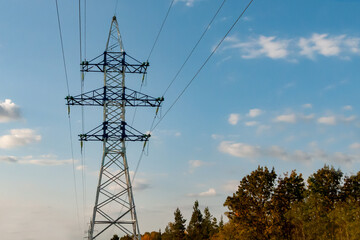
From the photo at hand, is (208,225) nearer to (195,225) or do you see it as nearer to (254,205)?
(195,225)

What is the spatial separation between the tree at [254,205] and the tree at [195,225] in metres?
48.2

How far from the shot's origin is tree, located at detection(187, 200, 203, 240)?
110 metres

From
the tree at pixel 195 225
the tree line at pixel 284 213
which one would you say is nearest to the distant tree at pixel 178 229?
the tree at pixel 195 225

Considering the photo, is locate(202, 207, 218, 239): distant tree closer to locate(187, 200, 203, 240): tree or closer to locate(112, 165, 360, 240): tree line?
locate(187, 200, 203, 240): tree

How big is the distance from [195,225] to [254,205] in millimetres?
→ 52045

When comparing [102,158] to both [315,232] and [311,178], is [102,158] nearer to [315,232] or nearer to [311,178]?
[315,232]

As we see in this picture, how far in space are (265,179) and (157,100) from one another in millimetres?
31563

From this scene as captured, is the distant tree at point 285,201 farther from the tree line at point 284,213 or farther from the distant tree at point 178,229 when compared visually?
the distant tree at point 178,229

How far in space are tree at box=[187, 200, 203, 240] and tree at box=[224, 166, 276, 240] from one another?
48.2 m

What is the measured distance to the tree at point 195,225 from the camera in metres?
110

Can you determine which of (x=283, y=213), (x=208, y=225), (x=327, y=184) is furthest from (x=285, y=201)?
(x=208, y=225)

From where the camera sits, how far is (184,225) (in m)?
118

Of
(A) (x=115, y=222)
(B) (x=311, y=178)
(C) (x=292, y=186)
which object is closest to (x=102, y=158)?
(A) (x=115, y=222)

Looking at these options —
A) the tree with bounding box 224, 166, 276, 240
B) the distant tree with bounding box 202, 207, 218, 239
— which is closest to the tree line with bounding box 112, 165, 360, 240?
the tree with bounding box 224, 166, 276, 240
